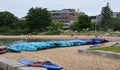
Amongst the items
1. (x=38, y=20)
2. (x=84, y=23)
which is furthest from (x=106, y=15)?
(x=38, y=20)

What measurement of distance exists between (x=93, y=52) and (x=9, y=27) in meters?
116

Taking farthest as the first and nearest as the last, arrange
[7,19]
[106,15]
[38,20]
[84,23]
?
[7,19], [106,15], [38,20], [84,23]

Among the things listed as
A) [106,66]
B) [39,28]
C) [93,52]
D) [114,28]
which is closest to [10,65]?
[106,66]

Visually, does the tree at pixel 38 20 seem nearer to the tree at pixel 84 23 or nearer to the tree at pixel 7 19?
the tree at pixel 84 23

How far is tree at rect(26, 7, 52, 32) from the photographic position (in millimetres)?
127481

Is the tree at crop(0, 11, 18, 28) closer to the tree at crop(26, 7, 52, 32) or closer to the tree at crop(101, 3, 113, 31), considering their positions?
the tree at crop(26, 7, 52, 32)

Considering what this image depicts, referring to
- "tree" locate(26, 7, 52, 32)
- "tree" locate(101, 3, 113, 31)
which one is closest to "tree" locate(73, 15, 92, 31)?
"tree" locate(101, 3, 113, 31)

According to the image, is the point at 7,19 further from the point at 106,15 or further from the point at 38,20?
the point at 106,15

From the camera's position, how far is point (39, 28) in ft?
420

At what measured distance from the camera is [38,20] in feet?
422

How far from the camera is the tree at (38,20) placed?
418 ft

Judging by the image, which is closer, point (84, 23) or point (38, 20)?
point (84, 23)

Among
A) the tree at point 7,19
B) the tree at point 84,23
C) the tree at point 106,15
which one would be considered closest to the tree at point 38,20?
the tree at point 84,23

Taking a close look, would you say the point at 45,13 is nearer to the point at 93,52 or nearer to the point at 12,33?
the point at 12,33
